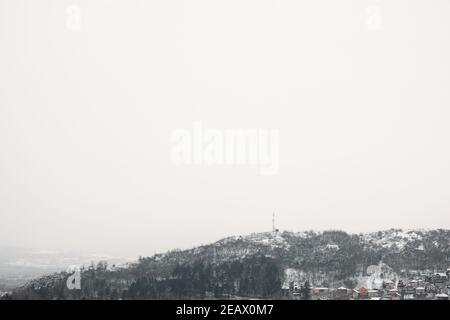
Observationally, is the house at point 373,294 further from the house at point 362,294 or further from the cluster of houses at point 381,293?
the house at point 362,294

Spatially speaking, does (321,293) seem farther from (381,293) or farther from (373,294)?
(381,293)

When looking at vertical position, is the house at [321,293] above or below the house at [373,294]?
below

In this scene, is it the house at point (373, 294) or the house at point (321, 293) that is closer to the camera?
the house at point (373, 294)

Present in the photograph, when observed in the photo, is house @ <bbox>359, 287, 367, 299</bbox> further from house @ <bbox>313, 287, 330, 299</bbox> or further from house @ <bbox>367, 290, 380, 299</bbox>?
house @ <bbox>313, 287, 330, 299</bbox>

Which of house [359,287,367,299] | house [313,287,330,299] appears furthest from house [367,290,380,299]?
house [313,287,330,299]

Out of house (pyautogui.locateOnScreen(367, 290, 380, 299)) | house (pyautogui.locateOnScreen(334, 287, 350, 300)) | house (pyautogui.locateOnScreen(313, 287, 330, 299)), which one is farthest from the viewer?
house (pyautogui.locateOnScreen(334, 287, 350, 300))

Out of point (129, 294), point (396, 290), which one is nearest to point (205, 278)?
point (129, 294)

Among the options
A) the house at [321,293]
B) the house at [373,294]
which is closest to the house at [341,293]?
the house at [321,293]

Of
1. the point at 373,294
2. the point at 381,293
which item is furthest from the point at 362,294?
the point at 381,293

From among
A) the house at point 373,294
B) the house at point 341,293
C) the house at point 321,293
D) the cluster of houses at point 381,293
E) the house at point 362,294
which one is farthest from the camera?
the house at point 341,293

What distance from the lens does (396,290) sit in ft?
638

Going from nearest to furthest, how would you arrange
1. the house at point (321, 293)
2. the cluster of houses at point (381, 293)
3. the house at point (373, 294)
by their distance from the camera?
the cluster of houses at point (381, 293) → the house at point (373, 294) → the house at point (321, 293)
